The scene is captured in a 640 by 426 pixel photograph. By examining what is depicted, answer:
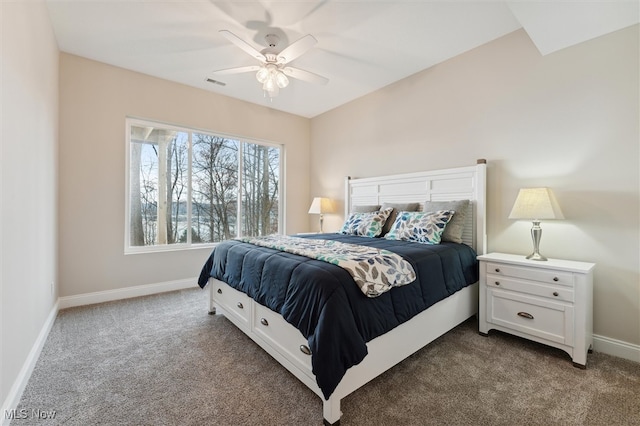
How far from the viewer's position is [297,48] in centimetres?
231

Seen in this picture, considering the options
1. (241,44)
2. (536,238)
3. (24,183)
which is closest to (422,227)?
(536,238)

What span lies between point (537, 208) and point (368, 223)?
1577 mm

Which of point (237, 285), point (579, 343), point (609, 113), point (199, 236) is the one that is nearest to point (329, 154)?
point (199, 236)

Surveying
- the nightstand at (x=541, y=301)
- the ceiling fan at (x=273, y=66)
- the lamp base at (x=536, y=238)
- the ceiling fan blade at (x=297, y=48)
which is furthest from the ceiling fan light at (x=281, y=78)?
the lamp base at (x=536, y=238)

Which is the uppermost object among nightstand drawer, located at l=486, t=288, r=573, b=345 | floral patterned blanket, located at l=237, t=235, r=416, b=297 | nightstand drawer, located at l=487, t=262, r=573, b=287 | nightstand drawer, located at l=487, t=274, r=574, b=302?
floral patterned blanket, located at l=237, t=235, r=416, b=297

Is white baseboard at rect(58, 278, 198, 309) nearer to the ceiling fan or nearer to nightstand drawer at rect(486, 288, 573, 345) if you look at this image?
the ceiling fan

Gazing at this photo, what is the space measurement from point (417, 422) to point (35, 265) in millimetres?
2839

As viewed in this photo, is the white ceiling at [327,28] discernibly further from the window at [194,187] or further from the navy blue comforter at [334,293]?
the navy blue comforter at [334,293]

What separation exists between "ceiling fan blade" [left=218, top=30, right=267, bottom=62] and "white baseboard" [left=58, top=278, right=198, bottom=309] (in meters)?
3.02

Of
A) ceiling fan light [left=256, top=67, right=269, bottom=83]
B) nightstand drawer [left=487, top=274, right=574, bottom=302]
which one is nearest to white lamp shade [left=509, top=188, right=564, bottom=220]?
nightstand drawer [left=487, top=274, right=574, bottom=302]

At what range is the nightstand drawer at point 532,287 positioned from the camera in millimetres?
2074

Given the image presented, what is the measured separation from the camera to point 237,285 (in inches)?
92.0

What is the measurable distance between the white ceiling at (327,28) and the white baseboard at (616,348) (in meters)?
2.44
